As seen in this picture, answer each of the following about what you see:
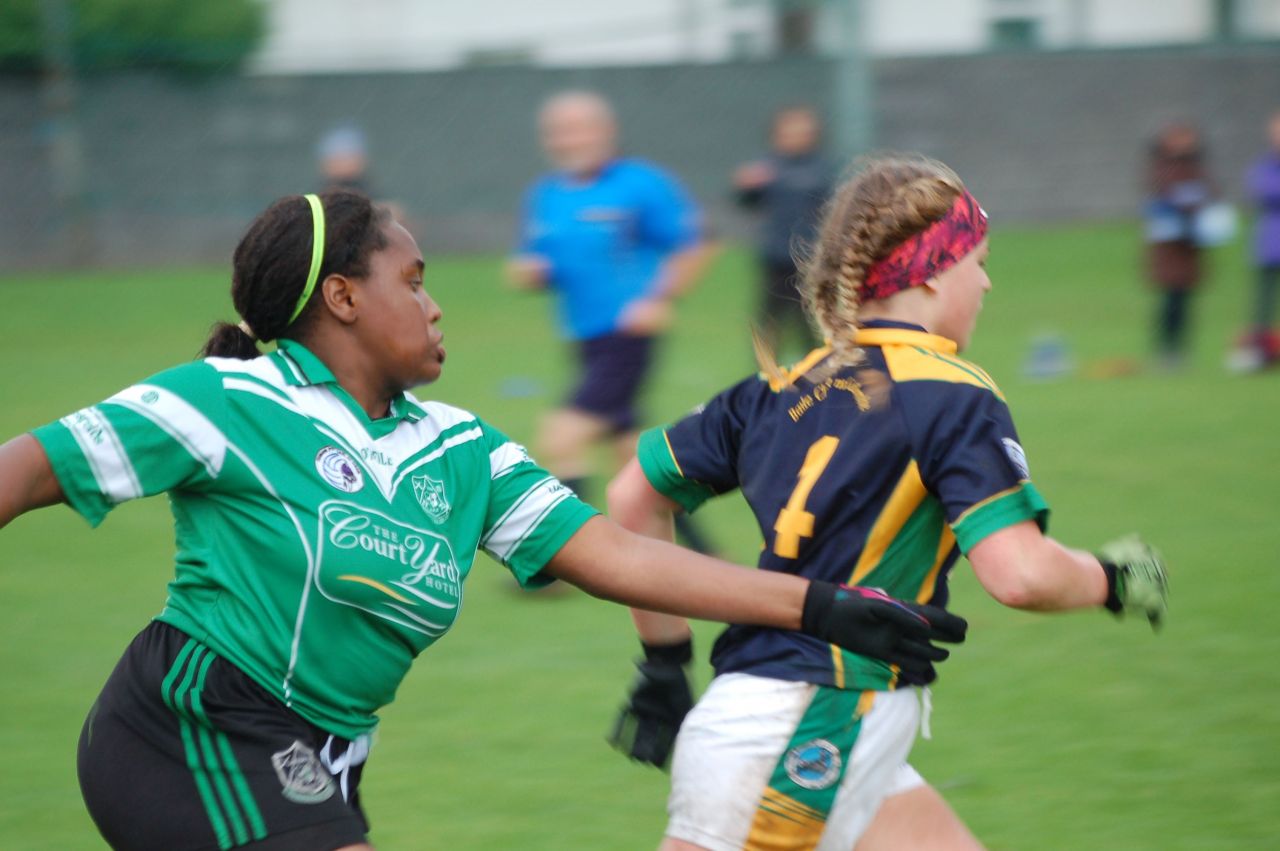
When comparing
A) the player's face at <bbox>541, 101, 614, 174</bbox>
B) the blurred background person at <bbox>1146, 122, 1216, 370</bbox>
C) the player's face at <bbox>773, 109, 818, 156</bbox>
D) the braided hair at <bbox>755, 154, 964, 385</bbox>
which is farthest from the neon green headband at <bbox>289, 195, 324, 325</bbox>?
the blurred background person at <bbox>1146, 122, 1216, 370</bbox>

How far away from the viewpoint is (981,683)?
5539mm

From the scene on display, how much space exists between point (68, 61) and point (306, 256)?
23.1 meters

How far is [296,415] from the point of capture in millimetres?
2584

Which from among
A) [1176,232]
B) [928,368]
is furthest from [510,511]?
[1176,232]

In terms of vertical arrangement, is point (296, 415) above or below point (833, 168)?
above

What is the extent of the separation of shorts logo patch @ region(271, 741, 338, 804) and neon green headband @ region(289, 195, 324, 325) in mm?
748

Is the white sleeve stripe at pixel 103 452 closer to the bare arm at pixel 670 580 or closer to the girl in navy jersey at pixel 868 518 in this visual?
the bare arm at pixel 670 580

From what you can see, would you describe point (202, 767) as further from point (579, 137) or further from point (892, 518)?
point (579, 137)

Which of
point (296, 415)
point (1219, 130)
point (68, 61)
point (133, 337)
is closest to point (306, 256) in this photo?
point (296, 415)

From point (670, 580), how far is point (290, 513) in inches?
25.9

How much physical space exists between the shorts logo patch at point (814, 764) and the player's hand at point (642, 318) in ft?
15.9

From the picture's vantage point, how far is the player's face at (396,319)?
2697mm

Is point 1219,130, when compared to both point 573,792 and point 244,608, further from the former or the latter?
point 244,608

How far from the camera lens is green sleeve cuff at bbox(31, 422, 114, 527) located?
2377 millimetres
